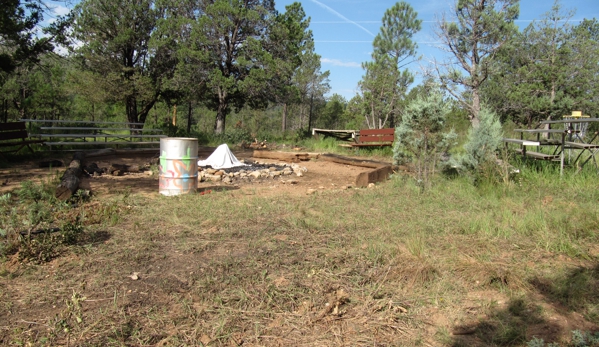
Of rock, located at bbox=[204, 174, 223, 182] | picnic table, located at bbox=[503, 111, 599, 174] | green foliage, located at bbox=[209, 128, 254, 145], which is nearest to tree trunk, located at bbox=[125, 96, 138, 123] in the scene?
green foliage, located at bbox=[209, 128, 254, 145]

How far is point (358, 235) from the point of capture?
13.8 feet

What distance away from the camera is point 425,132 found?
6844mm

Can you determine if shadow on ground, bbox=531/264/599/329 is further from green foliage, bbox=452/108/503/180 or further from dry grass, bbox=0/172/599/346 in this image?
green foliage, bbox=452/108/503/180

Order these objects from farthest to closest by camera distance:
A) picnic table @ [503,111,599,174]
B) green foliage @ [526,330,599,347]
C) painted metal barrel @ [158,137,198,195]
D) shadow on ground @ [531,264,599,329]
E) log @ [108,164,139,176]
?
1. log @ [108,164,139,176]
2. picnic table @ [503,111,599,174]
3. painted metal barrel @ [158,137,198,195]
4. shadow on ground @ [531,264,599,329]
5. green foliage @ [526,330,599,347]

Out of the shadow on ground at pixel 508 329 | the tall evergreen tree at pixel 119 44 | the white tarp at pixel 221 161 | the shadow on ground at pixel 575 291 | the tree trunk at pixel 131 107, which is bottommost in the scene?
the shadow on ground at pixel 508 329

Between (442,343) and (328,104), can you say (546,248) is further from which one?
(328,104)

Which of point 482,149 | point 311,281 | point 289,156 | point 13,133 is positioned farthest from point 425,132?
point 13,133

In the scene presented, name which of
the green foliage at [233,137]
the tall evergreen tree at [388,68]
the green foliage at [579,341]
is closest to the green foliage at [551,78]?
the tall evergreen tree at [388,68]

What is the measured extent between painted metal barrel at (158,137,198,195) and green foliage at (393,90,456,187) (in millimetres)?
3566

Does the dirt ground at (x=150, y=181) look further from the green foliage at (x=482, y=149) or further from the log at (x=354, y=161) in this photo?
the green foliage at (x=482, y=149)

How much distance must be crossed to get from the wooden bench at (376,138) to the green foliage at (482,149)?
7159mm

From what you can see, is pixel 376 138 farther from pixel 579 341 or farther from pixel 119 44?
pixel 579 341

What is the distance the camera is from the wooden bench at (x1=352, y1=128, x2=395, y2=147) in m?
14.2

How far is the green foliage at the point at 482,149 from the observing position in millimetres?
6777
